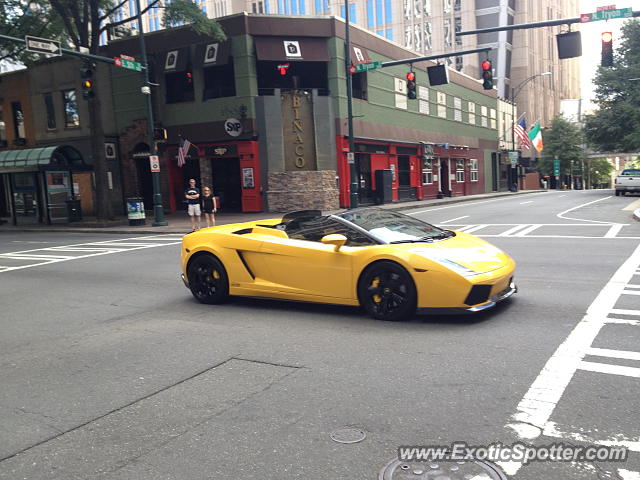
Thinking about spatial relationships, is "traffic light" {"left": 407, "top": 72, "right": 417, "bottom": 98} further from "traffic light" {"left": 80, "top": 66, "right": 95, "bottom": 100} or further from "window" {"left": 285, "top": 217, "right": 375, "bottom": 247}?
"window" {"left": 285, "top": 217, "right": 375, "bottom": 247}

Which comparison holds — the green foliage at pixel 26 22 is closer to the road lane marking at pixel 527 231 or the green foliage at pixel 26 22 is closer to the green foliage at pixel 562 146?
the road lane marking at pixel 527 231

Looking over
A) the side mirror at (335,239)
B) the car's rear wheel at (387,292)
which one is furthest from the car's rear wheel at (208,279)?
the car's rear wheel at (387,292)

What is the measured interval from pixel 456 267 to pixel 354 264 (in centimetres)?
117

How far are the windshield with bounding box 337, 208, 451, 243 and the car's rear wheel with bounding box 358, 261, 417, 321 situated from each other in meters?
0.45

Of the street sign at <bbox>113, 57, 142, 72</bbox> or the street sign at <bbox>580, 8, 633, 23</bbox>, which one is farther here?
the street sign at <bbox>113, 57, 142, 72</bbox>

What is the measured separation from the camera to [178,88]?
2998cm

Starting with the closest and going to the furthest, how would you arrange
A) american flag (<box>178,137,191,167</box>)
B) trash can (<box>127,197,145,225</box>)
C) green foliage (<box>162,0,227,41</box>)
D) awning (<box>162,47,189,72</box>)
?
trash can (<box>127,197,145,225</box>) < green foliage (<box>162,0,227,41</box>) < american flag (<box>178,137,191,167</box>) < awning (<box>162,47,189,72</box>)

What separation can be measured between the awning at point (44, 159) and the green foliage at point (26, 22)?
16.8 feet

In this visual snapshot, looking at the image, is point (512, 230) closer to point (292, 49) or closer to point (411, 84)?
point (411, 84)

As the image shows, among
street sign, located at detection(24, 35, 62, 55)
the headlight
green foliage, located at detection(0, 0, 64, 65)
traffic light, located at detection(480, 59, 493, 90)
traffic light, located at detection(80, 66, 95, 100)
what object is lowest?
the headlight

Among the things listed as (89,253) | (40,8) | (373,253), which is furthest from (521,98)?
(373,253)

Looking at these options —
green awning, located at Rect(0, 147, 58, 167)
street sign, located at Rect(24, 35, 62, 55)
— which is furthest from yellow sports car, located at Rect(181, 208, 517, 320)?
green awning, located at Rect(0, 147, 58, 167)

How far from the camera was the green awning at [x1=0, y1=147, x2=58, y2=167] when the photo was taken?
2639 cm

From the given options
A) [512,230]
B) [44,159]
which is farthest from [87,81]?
[512,230]
